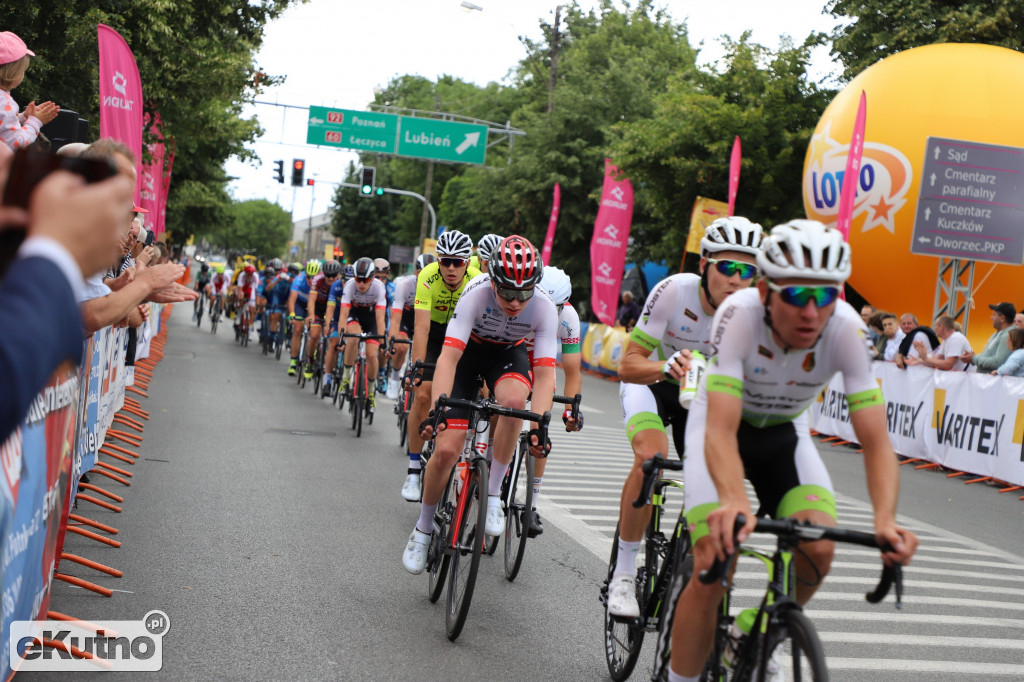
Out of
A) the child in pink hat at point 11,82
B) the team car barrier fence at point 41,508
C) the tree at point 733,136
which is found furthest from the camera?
the tree at point 733,136

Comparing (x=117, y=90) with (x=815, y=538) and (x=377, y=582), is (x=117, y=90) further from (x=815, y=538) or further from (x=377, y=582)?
(x=815, y=538)

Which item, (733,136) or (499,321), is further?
(733,136)

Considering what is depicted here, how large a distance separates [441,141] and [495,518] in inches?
1549

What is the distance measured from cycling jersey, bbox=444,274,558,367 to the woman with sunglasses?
2.36m

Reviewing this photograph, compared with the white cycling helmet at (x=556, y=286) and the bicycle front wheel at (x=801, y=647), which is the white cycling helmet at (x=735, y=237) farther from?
the white cycling helmet at (x=556, y=286)

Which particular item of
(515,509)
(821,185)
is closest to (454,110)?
(821,185)

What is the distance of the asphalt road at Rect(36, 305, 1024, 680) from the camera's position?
16.9ft

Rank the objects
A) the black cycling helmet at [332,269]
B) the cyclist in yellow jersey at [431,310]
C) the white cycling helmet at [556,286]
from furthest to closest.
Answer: the black cycling helmet at [332,269]
the white cycling helmet at [556,286]
the cyclist in yellow jersey at [431,310]

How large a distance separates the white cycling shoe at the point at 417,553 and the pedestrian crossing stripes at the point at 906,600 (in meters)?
1.51

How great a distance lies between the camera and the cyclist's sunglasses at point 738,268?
16.0 ft

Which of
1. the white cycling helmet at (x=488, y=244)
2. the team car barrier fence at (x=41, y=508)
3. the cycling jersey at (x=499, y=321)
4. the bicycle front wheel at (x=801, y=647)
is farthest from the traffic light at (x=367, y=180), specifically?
the bicycle front wheel at (x=801, y=647)

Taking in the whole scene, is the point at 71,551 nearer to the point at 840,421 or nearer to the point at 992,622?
the point at 992,622

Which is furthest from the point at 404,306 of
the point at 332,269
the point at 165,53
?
the point at 165,53

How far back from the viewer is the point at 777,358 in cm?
370
